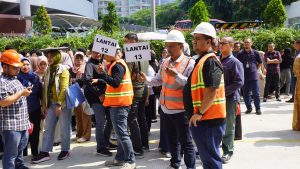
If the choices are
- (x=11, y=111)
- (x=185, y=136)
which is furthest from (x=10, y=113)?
(x=185, y=136)

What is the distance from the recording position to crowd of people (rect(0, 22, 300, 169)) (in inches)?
161

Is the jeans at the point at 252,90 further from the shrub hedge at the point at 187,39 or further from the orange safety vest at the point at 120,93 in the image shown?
the orange safety vest at the point at 120,93

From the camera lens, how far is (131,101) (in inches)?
223

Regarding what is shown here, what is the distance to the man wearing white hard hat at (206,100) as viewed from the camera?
396 centimetres

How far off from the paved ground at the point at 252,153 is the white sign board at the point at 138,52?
1.59 metres

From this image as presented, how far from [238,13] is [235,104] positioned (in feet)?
131

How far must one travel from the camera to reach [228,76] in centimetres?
595

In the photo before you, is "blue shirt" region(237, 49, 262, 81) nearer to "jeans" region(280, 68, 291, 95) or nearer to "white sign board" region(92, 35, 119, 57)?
"jeans" region(280, 68, 291, 95)

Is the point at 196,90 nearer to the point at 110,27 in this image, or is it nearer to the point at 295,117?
the point at 295,117

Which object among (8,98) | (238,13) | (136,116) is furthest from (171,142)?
(238,13)

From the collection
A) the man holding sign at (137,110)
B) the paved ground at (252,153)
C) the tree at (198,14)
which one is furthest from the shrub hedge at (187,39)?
the man holding sign at (137,110)

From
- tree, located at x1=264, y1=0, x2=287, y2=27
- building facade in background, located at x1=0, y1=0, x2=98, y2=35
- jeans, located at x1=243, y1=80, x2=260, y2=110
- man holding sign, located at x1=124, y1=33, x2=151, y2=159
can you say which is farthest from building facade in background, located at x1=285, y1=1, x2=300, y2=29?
man holding sign, located at x1=124, y1=33, x2=151, y2=159

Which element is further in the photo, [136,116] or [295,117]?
[295,117]

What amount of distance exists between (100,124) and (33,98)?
1.10 metres
